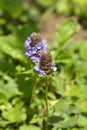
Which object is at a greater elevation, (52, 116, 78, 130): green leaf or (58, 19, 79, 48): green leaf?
(58, 19, 79, 48): green leaf

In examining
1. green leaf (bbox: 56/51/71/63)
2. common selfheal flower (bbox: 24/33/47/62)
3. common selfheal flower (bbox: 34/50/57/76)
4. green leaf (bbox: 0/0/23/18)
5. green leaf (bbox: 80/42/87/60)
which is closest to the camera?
common selfheal flower (bbox: 34/50/57/76)

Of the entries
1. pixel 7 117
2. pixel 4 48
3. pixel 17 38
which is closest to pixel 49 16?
pixel 17 38

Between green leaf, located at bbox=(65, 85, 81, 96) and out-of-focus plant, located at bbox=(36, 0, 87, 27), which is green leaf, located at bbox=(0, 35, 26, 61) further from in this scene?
out-of-focus plant, located at bbox=(36, 0, 87, 27)

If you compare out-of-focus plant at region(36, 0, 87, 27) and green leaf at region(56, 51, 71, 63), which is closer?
green leaf at region(56, 51, 71, 63)

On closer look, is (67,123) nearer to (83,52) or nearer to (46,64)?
(46,64)

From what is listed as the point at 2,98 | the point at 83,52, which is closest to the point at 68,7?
the point at 83,52

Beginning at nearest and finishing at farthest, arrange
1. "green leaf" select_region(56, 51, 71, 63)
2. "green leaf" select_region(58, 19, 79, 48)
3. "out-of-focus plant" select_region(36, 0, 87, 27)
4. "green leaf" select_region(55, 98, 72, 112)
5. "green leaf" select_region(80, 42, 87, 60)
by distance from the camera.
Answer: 1. "green leaf" select_region(55, 98, 72, 112)
2. "green leaf" select_region(56, 51, 71, 63)
3. "green leaf" select_region(58, 19, 79, 48)
4. "green leaf" select_region(80, 42, 87, 60)
5. "out-of-focus plant" select_region(36, 0, 87, 27)

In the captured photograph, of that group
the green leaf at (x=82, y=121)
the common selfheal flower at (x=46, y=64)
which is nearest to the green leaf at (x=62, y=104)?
the green leaf at (x=82, y=121)

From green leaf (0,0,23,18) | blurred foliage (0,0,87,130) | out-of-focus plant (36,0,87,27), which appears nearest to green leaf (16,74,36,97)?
blurred foliage (0,0,87,130)
